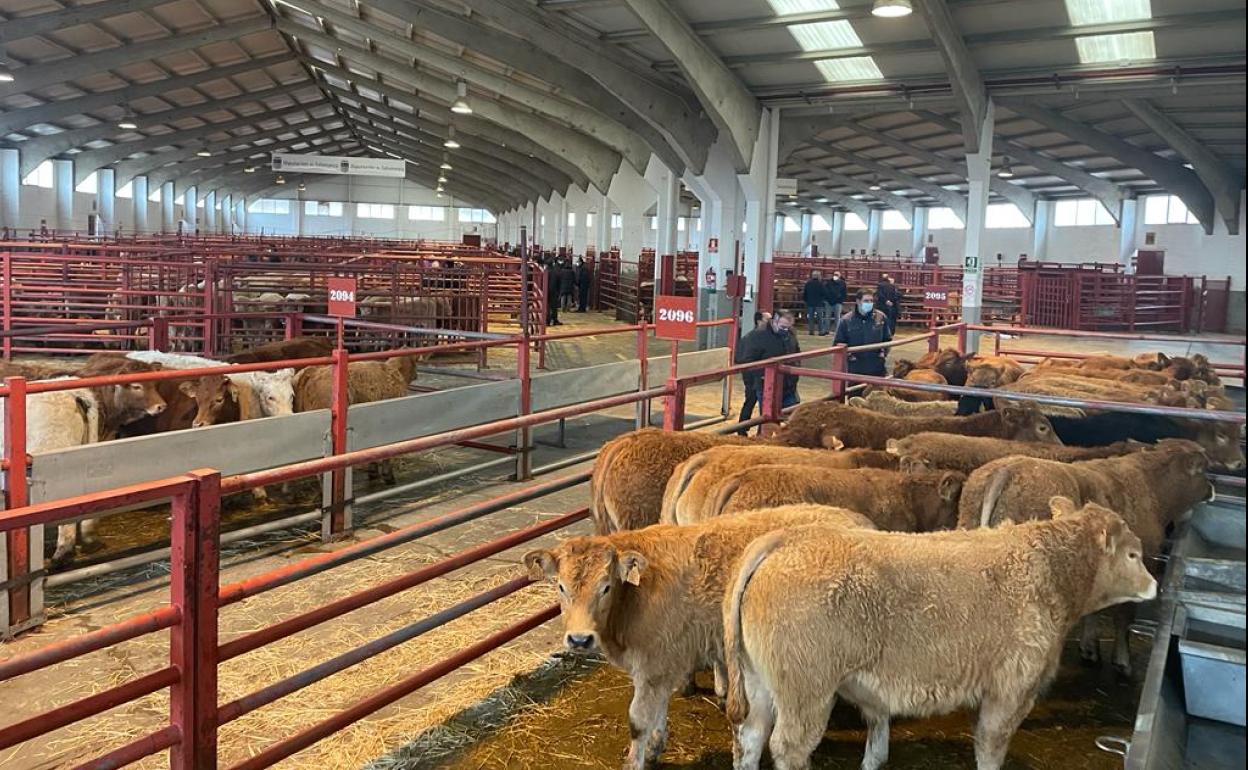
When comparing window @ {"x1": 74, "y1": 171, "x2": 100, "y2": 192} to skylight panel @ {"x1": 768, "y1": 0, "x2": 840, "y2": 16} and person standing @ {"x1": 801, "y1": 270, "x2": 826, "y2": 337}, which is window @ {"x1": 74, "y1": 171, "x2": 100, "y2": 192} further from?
skylight panel @ {"x1": 768, "y1": 0, "x2": 840, "y2": 16}

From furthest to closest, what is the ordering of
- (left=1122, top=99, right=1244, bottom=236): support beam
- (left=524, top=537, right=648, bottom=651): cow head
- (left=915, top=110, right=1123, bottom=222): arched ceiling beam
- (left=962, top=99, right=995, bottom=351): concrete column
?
1. (left=915, top=110, right=1123, bottom=222): arched ceiling beam
2. (left=1122, top=99, right=1244, bottom=236): support beam
3. (left=962, top=99, right=995, bottom=351): concrete column
4. (left=524, top=537, right=648, bottom=651): cow head

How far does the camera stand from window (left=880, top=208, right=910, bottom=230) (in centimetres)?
4431

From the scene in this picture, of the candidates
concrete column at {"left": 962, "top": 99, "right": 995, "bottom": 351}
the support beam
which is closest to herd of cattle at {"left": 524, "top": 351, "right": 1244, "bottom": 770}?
concrete column at {"left": 962, "top": 99, "right": 995, "bottom": 351}

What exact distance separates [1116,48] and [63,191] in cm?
3489

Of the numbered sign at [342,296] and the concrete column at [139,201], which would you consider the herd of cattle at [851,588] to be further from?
the concrete column at [139,201]

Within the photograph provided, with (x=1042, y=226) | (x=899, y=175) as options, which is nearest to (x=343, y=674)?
(x=899, y=175)

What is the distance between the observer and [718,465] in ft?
15.9

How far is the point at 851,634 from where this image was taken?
10.6 feet

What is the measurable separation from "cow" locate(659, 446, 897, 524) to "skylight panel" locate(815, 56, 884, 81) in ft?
38.2

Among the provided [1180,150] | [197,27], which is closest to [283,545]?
[197,27]

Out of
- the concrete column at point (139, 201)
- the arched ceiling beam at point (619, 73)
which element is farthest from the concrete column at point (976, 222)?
the concrete column at point (139, 201)

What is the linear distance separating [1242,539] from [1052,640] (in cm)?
225

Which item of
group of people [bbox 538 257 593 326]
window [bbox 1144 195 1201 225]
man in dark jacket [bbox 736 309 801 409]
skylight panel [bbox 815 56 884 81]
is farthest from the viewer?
window [bbox 1144 195 1201 225]

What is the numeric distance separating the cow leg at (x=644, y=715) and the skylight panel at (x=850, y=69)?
532 inches
